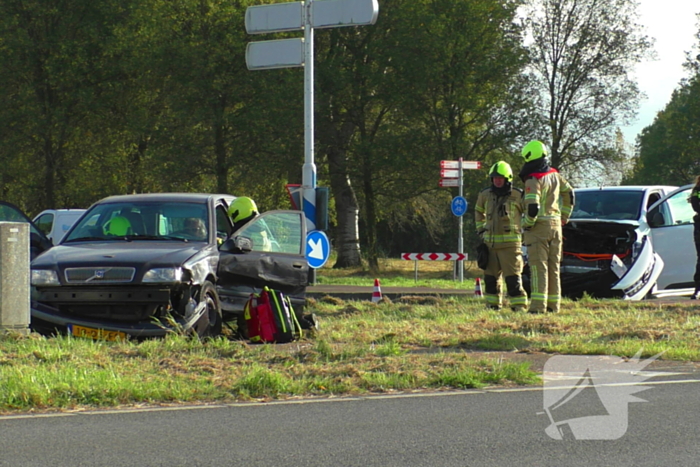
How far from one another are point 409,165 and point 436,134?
1475 mm

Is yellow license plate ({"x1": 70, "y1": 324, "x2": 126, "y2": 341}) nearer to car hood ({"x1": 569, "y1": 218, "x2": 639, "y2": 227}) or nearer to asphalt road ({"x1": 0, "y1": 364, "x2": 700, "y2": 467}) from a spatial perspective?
asphalt road ({"x1": 0, "y1": 364, "x2": 700, "y2": 467})

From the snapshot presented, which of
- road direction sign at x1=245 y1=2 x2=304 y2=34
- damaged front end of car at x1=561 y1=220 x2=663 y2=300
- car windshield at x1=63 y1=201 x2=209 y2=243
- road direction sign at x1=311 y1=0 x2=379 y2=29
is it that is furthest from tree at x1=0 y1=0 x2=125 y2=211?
car windshield at x1=63 y1=201 x2=209 y2=243

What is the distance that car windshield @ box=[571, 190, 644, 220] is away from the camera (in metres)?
14.5

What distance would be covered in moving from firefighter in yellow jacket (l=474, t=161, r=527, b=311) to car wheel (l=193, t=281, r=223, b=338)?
3892 millimetres

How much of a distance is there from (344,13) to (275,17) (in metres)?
1.47

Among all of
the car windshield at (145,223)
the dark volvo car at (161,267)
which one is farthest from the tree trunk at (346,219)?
the car windshield at (145,223)

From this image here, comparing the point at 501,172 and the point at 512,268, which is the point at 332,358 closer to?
the point at 512,268

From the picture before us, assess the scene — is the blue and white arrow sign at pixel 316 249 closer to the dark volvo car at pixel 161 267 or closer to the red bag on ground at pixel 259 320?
the dark volvo car at pixel 161 267

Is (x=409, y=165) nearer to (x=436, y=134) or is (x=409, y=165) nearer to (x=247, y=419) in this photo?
(x=436, y=134)

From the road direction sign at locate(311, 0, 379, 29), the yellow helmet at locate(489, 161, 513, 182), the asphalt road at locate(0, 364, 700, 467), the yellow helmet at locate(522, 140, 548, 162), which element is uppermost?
the road direction sign at locate(311, 0, 379, 29)

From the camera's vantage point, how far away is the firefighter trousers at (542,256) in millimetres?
12078

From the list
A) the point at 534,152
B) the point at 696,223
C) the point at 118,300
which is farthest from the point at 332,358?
the point at 696,223

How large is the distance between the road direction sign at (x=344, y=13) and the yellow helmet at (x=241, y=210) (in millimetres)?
7095

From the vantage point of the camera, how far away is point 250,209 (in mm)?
11805
